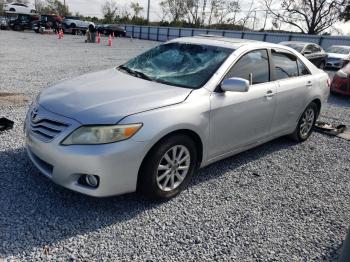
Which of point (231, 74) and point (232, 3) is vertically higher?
point (232, 3)

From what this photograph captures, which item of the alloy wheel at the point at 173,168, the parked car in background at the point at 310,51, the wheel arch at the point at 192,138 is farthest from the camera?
the parked car in background at the point at 310,51

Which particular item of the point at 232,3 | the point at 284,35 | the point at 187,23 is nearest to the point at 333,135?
the point at 284,35

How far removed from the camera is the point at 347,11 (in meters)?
38.5

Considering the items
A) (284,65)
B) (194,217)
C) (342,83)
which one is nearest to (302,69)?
(284,65)

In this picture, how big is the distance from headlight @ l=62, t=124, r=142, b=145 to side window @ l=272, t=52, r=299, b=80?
2.51 m

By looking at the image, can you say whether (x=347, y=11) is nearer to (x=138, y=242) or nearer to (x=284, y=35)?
(x=284, y=35)

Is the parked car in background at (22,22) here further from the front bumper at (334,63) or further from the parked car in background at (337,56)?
the front bumper at (334,63)

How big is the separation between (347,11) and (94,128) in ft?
143

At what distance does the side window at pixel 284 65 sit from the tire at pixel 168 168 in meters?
1.87

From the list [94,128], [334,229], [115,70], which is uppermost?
[115,70]

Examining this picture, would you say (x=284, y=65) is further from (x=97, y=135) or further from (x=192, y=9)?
(x=192, y=9)

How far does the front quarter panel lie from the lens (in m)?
2.84

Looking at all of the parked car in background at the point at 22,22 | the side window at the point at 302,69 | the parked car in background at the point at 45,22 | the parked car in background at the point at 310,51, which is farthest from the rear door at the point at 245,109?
the parked car in background at the point at 22,22

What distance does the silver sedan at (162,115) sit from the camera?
2775 mm
